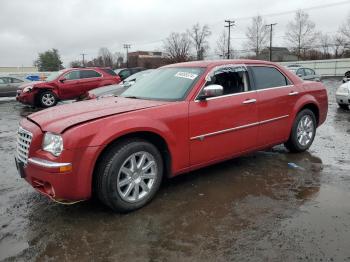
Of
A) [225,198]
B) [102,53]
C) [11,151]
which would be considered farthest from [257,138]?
[102,53]

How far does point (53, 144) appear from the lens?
3473 mm

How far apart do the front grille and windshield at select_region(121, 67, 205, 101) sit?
5.13 feet

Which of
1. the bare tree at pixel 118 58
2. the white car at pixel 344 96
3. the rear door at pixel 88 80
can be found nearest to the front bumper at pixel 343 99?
the white car at pixel 344 96

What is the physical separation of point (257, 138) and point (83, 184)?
2.70 meters

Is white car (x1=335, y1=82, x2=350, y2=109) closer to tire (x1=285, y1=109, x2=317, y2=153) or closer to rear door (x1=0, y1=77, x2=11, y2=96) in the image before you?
tire (x1=285, y1=109, x2=317, y2=153)

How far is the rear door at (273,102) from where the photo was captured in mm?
5098

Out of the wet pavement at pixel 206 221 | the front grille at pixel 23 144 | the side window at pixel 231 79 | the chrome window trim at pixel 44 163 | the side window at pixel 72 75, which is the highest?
the side window at pixel 72 75

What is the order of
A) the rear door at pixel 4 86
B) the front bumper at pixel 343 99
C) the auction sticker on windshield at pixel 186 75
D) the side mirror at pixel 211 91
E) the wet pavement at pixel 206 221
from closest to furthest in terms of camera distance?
the wet pavement at pixel 206 221 < the side mirror at pixel 211 91 < the auction sticker on windshield at pixel 186 75 < the front bumper at pixel 343 99 < the rear door at pixel 4 86

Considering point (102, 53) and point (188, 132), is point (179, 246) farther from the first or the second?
point (102, 53)

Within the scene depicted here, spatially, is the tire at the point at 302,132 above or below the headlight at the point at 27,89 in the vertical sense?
below

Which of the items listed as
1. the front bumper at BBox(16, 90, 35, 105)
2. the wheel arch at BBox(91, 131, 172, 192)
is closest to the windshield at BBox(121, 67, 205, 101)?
the wheel arch at BBox(91, 131, 172, 192)

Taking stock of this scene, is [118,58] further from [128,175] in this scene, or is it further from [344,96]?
[128,175]

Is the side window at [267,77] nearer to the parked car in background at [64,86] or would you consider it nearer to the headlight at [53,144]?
the headlight at [53,144]

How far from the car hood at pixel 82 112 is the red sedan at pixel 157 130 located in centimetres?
1
